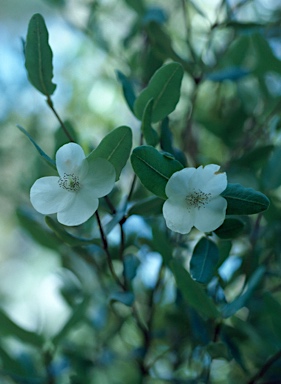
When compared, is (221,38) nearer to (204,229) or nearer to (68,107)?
(68,107)

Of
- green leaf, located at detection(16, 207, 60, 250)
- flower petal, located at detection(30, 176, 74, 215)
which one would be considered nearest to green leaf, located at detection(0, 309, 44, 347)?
green leaf, located at detection(16, 207, 60, 250)

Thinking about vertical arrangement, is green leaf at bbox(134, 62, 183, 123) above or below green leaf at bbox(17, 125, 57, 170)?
below

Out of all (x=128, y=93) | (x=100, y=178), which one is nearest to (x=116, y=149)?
(x=100, y=178)

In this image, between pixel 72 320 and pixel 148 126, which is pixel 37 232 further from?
pixel 148 126

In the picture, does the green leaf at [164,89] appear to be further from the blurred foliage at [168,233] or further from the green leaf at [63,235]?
the green leaf at [63,235]

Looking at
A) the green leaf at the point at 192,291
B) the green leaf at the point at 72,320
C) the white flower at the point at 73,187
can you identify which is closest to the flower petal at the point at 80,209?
the white flower at the point at 73,187

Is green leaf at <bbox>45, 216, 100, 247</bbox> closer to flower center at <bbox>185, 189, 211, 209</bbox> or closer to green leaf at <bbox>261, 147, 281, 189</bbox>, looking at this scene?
flower center at <bbox>185, 189, 211, 209</bbox>
